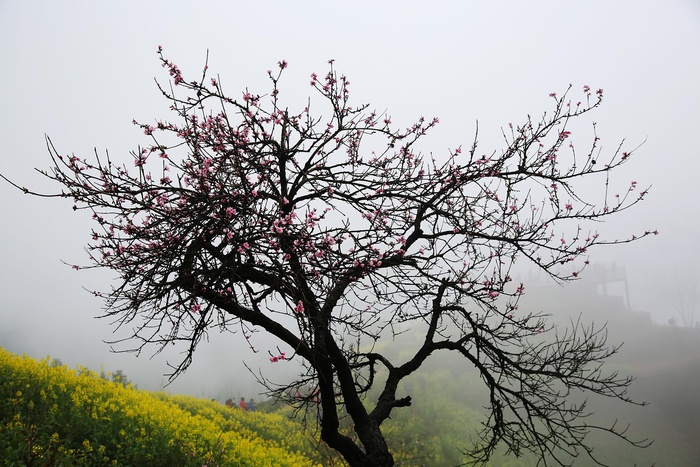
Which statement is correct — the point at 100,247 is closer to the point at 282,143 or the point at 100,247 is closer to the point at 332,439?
the point at 282,143

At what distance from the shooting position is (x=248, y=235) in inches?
168

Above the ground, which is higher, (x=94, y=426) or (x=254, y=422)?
(x=254, y=422)

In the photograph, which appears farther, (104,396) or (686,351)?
(686,351)

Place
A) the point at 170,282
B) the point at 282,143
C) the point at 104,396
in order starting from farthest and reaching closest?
1. the point at 104,396
2. the point at 282,143
3. the point at 170,282

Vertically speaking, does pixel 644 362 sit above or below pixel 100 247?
above

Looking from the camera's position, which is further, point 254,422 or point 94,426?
point 254,422

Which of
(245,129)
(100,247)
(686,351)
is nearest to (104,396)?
(100,247)

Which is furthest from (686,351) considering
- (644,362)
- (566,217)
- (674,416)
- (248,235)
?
(248,235)

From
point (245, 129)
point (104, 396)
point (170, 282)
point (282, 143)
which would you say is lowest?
point (104, 396)

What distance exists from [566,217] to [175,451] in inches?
300

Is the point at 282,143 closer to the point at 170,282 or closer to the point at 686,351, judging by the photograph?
the point at 170,282

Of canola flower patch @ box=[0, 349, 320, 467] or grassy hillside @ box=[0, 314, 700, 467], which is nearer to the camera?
canola flower patch @ box=[0, 349, 320, 467]

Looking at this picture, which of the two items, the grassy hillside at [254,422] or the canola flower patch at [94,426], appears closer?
the canola flower patch at [94,426]

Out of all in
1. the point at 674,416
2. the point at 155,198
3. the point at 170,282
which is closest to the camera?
the point at 170,282
